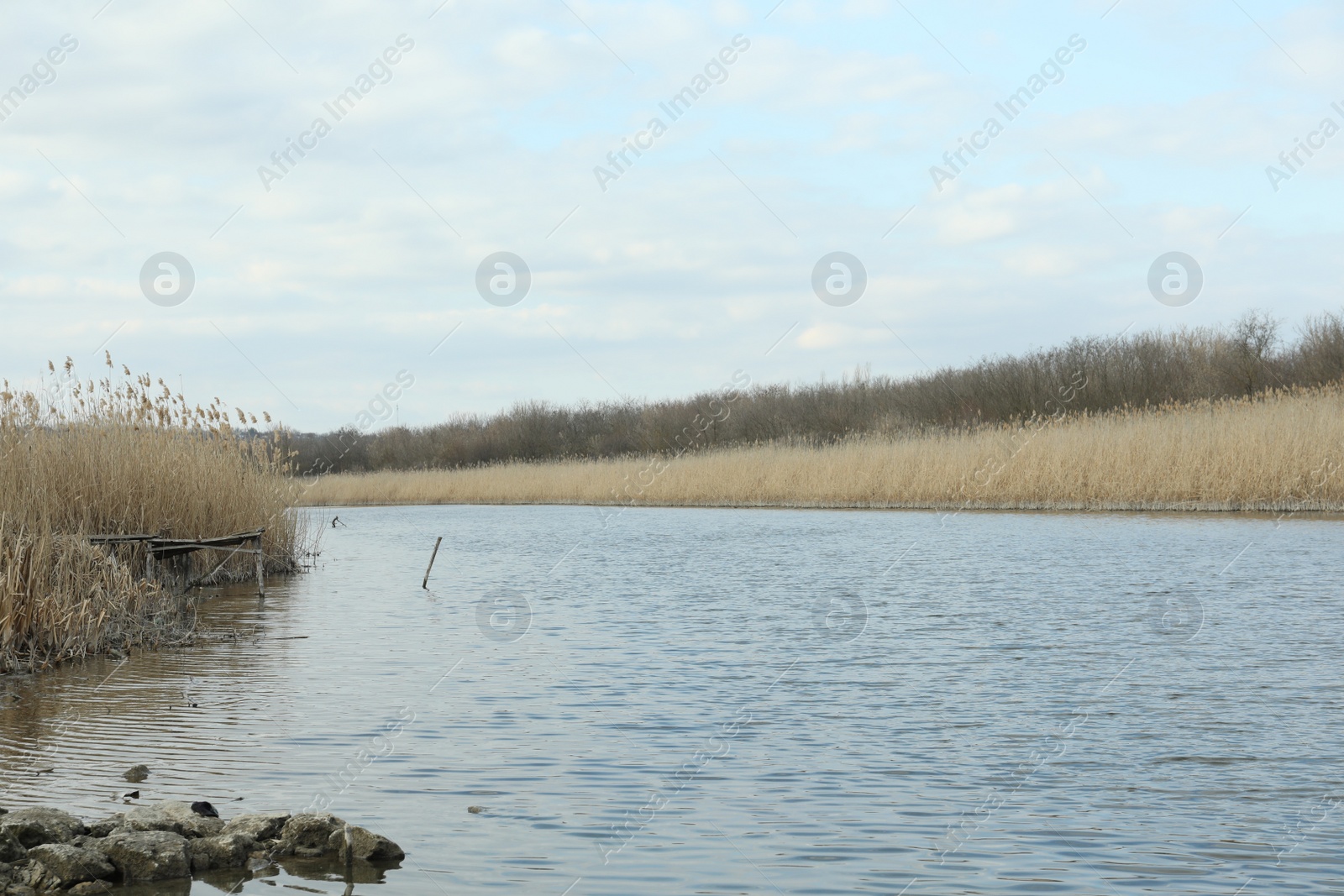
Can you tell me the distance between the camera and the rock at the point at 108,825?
172 inches

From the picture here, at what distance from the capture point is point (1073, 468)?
2388 centimetres

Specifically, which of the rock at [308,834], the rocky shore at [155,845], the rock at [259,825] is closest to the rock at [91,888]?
the rocky shore at [155,845]

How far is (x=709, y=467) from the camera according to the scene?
3250 centimetres

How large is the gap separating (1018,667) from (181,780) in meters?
5.37

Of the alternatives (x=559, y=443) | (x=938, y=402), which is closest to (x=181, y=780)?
(x=938, y=402)

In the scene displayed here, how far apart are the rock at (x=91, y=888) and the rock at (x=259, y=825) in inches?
17.7

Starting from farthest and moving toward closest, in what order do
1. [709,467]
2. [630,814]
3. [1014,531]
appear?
1. [709,467]
2. [1014,531]
3. [630,814]

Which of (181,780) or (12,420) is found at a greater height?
(12,420)

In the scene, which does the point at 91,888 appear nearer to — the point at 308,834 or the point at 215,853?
the point at 215,853

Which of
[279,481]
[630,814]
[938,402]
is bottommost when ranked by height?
[630,814]

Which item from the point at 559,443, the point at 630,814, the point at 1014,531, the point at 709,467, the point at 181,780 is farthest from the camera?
the point at 559,443

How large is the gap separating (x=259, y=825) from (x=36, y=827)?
76 cm

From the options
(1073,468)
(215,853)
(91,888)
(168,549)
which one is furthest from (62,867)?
(1073,468)

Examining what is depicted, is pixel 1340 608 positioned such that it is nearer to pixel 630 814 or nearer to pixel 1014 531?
pixel 630 814
